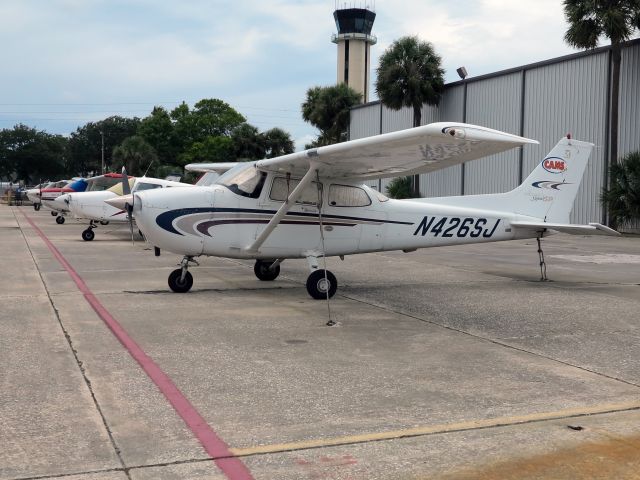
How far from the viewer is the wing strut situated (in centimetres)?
910

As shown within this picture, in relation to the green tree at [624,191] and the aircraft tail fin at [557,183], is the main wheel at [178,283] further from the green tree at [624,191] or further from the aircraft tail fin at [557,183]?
the green tree at [624,191]

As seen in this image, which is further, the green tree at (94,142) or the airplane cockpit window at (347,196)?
the green tree at (94,142)

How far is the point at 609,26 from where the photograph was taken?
2694 centimetres

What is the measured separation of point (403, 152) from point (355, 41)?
92.1 m

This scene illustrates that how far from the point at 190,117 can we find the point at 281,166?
8285 cm

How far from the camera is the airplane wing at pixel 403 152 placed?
6.65 metres

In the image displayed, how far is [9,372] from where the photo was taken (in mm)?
5355

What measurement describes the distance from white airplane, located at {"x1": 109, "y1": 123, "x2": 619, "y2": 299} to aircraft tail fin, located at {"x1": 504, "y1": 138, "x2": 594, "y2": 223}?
4 cm

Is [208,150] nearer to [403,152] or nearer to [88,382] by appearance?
[403,152]

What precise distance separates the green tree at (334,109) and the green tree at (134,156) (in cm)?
2306

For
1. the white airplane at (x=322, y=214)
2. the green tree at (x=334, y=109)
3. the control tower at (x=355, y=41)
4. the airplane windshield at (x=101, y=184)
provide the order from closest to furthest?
the white airplane at (x=322, y=214) → the airplane windshield at (x=101, y=184) → the green tree at (x=334, y=109) → the control tower at (x=355, y=41)

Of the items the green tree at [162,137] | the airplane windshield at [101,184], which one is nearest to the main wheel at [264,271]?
the airplane windshield at [101,184]

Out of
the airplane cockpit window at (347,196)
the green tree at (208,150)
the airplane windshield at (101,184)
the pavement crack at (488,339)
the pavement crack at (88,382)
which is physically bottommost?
the pavement crack at (88,382)

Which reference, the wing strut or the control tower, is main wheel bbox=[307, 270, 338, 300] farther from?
the control tower
